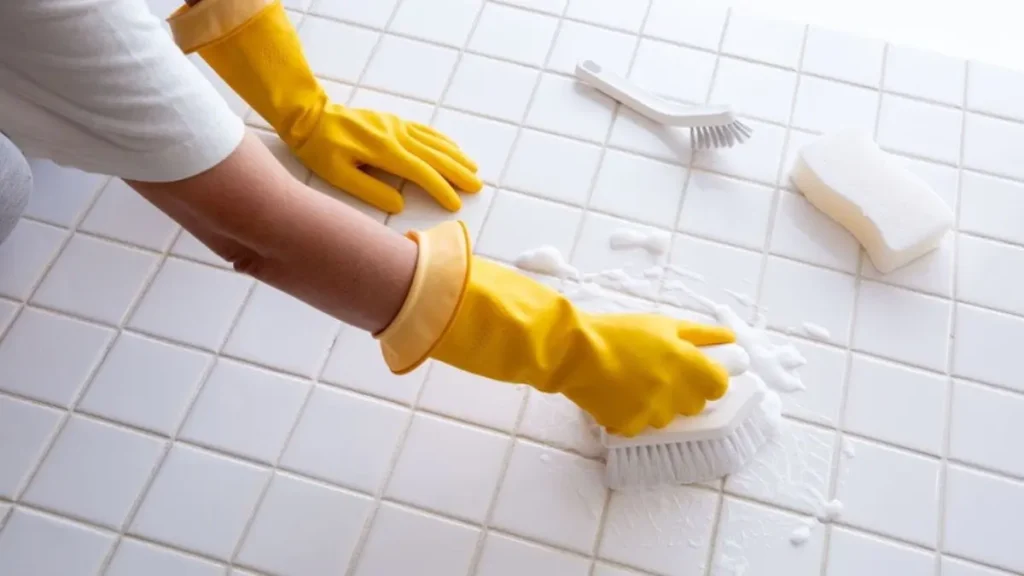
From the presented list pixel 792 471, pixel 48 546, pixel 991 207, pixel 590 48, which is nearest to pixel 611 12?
pixel 590 48

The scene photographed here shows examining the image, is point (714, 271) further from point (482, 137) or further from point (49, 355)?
point (49, 355)

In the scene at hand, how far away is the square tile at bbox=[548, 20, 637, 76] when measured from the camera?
41.4 inches

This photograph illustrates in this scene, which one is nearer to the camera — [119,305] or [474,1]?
[119,305]

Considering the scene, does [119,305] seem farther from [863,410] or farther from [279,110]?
[863,410]

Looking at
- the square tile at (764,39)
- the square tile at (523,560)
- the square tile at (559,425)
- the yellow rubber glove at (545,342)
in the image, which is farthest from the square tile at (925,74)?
the square tile at (523,560)

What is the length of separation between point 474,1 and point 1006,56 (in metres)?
0.66

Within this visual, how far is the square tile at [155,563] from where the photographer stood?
30.5 inches

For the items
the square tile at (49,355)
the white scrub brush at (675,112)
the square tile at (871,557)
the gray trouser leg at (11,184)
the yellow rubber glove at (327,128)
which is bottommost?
the square tile at (49,355)

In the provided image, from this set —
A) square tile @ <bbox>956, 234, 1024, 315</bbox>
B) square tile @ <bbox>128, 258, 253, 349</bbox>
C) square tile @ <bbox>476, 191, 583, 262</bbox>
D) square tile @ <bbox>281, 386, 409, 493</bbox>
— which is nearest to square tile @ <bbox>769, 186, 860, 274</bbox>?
square tile @ <bbox>956, 234, 1024, 315</bbox>

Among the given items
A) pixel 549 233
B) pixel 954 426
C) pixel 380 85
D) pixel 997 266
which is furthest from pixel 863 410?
pixel 380 85

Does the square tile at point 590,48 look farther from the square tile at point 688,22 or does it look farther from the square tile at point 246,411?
the square tile at point 246,411

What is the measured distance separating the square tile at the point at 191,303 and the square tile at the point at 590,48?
0.44m

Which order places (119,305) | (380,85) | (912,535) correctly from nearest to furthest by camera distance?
1. (912,535)
2. (119,305)
3. (380,85)

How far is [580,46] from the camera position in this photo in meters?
1.07
